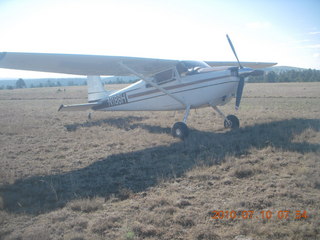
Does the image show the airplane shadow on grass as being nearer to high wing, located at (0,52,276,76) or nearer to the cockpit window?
the cockpit window

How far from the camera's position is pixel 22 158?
22.4 ft

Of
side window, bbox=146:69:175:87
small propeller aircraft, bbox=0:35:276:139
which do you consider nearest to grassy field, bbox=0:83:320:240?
small propeller aircraft, bbox=0:35:276:139

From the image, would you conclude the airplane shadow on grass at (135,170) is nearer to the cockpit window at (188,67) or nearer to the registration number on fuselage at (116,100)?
the cockpit window at (188,67)

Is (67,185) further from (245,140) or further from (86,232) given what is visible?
(245,140)

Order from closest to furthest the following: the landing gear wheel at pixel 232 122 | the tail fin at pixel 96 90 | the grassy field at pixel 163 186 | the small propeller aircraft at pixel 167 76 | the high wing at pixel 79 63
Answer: the grassy field at pixel 163 186, the high wing at pixel 79 63, the small propeller aircraft at pixel 167 76, the landing gear wheel at pixel 232 122, the tail fin at pixel 96 90

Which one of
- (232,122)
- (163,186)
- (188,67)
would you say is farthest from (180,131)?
(163,186)

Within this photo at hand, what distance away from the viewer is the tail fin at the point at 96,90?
499 inches

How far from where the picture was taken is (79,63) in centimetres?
792

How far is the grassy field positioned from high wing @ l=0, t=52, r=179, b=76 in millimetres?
2561

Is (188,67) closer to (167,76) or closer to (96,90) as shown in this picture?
(167,76)

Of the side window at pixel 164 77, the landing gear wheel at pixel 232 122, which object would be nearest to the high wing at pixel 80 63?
the side window at pixel 164 77
